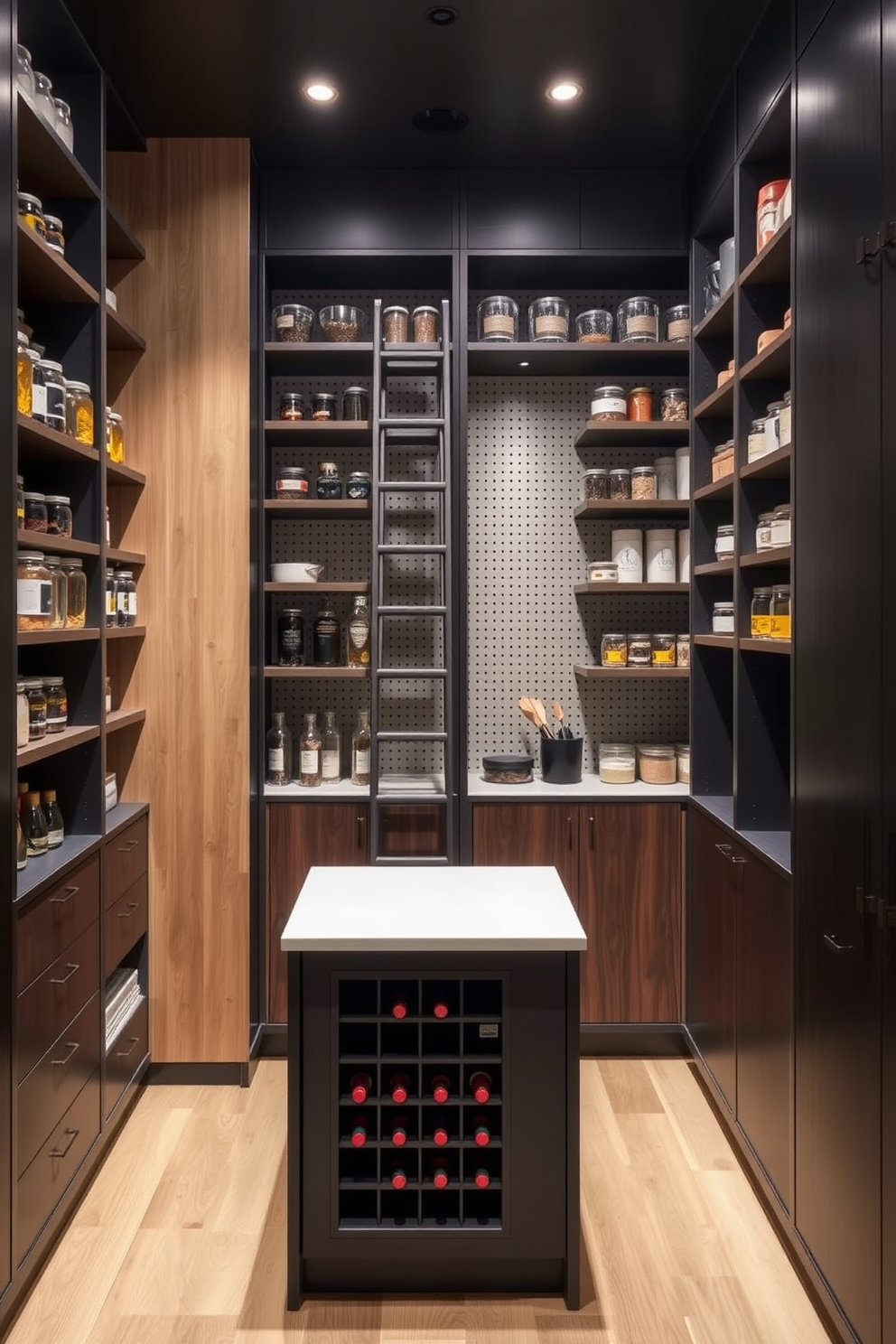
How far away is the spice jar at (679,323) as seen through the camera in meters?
3.33

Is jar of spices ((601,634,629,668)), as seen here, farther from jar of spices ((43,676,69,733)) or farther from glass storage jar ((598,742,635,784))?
jar of spices ((43,676,69,733))

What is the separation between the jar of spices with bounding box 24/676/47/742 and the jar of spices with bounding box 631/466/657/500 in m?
2.09

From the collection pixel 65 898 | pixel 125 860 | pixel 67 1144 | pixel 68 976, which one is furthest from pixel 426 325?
pixel 67 1144

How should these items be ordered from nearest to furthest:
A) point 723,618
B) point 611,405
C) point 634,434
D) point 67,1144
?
1. point 67,1144
2. point 723,618
3. point 611,405
4. point 634,434

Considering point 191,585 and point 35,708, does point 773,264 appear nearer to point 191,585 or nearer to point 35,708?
point 191,585

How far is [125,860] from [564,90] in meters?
2.62

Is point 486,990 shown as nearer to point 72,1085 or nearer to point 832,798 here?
point 832,798

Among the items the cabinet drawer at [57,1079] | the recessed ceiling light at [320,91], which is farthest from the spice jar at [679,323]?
the cabinet drawer at [57,1079]

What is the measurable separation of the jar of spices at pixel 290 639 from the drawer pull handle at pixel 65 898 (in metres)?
1.21

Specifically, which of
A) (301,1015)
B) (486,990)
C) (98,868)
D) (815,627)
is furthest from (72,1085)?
(815,627)

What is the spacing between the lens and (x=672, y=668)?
3.35 m

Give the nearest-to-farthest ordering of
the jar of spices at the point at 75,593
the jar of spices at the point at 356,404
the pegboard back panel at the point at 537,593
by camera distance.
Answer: the jar of spices at the point at 75,593
the jar of spices at the point at 356,404
the pegboard back panel at the point at 537,593

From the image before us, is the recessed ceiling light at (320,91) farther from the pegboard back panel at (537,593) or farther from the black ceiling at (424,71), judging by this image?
the pegboard back panel at (537,593)

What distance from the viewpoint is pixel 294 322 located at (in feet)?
10.9
